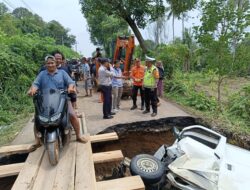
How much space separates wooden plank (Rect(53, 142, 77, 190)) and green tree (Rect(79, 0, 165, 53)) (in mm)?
11930

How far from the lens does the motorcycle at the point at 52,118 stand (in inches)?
157

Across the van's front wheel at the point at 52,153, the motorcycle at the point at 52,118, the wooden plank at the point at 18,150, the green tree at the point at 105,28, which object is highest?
the green tree at the point at 105,28

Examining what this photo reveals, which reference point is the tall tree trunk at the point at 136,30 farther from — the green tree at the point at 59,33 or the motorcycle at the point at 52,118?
the green tree at the point at 59,33

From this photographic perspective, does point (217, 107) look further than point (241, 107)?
Yes

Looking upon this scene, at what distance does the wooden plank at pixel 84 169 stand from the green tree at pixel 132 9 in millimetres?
11793

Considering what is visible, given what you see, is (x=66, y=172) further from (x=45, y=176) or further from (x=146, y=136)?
(x=146, y=136)

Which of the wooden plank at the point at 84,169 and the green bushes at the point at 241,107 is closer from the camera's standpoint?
the wooden plank at the point at 84,169

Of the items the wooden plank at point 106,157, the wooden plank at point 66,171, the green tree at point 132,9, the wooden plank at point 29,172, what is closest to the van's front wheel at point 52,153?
the wooden plank at point 66,171

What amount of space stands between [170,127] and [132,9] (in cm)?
1033

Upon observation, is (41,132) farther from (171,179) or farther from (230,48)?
(230,48)

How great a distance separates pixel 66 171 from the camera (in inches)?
150

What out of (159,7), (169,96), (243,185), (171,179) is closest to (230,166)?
(243,185)

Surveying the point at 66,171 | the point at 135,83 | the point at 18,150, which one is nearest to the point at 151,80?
the point at 135,83

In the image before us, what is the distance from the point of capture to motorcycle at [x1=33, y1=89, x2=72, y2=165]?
13.0 ft
